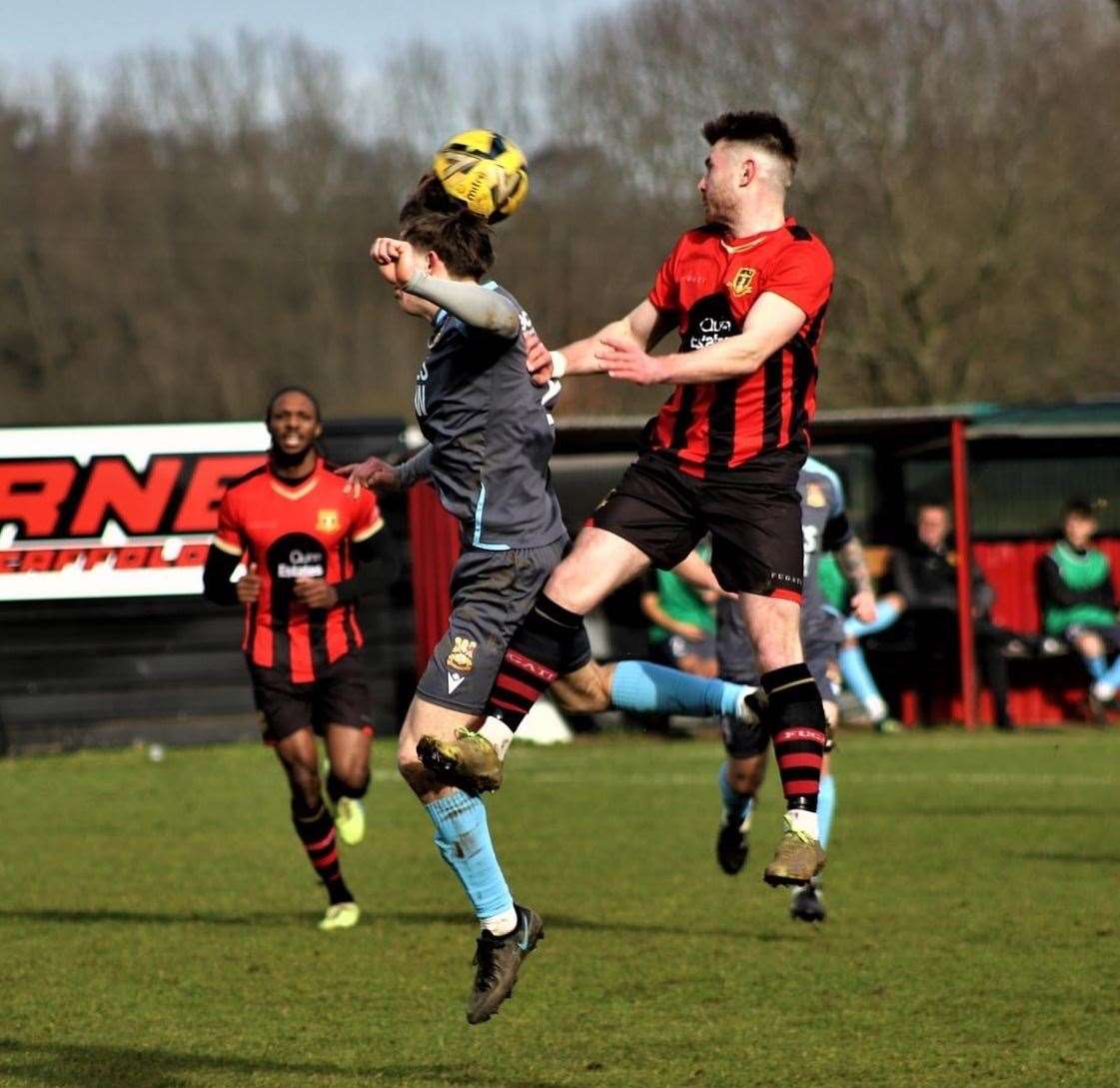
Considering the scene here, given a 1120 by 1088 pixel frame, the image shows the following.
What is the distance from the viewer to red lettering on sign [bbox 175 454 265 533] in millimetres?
19812

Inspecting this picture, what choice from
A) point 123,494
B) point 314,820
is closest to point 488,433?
point 314,820

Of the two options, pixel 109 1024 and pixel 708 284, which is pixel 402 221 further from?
pixel 109 1024

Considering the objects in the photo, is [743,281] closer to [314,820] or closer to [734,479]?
[734,479]

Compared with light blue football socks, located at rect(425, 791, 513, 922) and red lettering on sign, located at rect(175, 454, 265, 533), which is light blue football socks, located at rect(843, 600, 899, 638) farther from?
light blue football socks, located at rect(425, 791, 513, 922)

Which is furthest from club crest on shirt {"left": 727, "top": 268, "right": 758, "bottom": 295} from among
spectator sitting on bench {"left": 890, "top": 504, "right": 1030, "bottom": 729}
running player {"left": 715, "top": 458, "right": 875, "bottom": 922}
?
spectator sitting on bench {"left": 890, "top": 504, "right": 1030, "bottom": 729}

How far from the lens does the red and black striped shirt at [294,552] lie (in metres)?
10.3

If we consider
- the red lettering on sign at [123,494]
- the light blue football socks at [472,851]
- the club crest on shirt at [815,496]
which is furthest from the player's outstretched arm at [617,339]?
the red lettering on sign at [123,494]

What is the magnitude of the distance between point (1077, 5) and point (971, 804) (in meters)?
23.4

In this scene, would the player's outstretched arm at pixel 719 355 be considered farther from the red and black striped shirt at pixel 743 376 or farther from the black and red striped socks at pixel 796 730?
the black and red striped socks at pixel 796 730

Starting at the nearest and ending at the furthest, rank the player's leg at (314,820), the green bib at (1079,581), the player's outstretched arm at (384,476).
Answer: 1. the player's outstretched arm at (384,476)
2. the player's leg at (314,820)
3. the green bib at (1079,581)

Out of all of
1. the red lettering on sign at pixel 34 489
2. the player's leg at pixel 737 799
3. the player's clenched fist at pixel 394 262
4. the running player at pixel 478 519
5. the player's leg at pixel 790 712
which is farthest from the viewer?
the red lettering on sign at pixel 34 489

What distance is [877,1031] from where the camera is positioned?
24.6 feet

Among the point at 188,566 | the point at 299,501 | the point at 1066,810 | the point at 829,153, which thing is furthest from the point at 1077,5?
the point at 299,501

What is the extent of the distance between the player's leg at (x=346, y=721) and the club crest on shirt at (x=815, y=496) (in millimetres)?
2494
